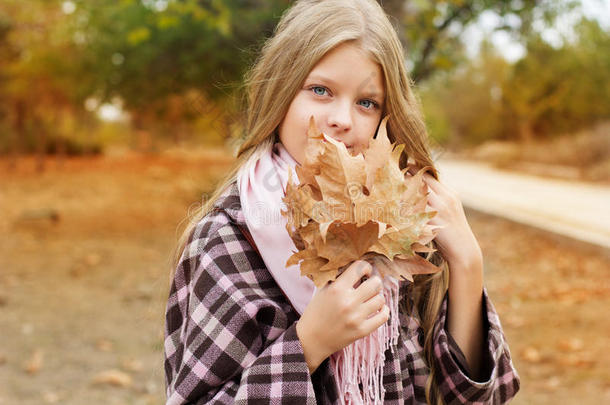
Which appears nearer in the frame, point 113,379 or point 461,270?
point 461,270

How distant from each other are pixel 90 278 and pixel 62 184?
1081cm

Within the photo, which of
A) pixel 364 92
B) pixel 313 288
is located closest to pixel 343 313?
pixel 313 288

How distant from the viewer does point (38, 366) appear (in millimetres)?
4059

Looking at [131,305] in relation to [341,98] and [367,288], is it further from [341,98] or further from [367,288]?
[367,288]

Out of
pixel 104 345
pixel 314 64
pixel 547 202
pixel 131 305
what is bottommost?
pixel 547 202

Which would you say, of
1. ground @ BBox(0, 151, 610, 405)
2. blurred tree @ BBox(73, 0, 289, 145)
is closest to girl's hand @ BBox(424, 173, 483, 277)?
ground @ BBox(0, 151, 610, 405)

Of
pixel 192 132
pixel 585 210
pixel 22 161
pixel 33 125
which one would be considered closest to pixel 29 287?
pixel 585 210

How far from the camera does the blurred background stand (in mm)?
4020

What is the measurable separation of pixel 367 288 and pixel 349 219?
0.52 ft

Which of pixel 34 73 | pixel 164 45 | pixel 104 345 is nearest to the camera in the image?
pixel 104 345

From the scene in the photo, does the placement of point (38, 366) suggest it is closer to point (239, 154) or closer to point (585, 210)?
point (239, 154)

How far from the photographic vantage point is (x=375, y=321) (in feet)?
3.95

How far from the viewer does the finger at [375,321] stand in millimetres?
1196

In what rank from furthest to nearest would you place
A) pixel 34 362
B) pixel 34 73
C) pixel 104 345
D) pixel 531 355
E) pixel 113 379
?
pixel 34 73
pixel 104 345
pixel 531 355
pixel 34 362
pixel 113 379
